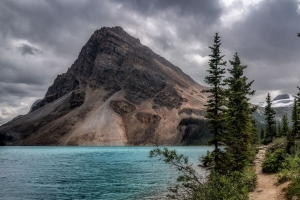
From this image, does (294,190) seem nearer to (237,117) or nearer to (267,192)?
(267,192)

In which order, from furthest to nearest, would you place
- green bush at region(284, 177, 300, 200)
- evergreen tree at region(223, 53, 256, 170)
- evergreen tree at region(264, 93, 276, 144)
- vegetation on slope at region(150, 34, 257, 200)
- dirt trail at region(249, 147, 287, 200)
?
evergreen tree at region(264, 93, 276, 144), evergreen tree at region(223, 53, 256, 170), vegetation on slope at region(150, 34, 257, 200), dirt trail at region(249, 147, 287, 200), green bush at region(284, 177, 300, 200)

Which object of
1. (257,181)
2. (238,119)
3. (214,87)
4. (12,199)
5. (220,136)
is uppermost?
(214,87)

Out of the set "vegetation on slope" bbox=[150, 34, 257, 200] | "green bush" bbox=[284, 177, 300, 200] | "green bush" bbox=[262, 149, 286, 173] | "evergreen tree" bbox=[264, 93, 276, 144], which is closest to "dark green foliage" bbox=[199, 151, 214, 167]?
"vegetation on slope" bbox=[150, 34, 257, 200]

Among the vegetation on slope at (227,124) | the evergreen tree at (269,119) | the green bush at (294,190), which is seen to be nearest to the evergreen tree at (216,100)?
the vegetation on slope at (227,124)

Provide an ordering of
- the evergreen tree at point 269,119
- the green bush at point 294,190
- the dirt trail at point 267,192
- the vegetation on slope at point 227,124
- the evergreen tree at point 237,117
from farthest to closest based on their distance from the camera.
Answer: the evergreen tree at point 269,119, the evergreen tree at point 237,117, the vegetation on slope at point 227,124, the dirt trail at point 267,192, the green bush at point 294,190

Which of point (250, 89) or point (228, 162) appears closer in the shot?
point (228, 162)

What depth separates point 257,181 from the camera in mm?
28078

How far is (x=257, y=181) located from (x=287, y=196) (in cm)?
940

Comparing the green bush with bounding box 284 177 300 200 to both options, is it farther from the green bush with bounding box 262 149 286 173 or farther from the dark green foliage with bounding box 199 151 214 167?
the green bush with bounding box 262 149 286 173

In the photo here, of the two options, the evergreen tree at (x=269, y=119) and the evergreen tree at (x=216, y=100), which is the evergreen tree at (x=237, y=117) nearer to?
the evergreen tree at (x=216, y=100)

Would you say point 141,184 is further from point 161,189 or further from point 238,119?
point 238,119

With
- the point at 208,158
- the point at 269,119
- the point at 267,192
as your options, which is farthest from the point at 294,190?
the point at 269,119

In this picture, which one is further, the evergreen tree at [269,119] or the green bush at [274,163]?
the evergreen tree at [269,119]

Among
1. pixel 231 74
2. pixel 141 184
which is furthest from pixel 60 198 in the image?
pixel 231 74
